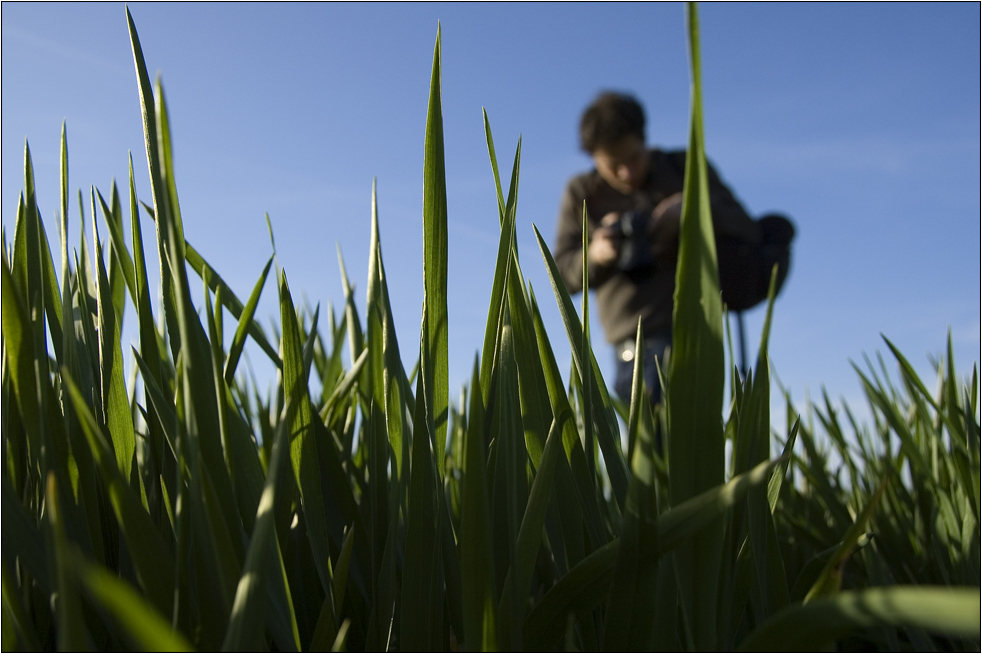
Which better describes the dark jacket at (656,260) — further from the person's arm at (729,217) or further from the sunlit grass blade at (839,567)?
the sunlit grass blade at (839,567)

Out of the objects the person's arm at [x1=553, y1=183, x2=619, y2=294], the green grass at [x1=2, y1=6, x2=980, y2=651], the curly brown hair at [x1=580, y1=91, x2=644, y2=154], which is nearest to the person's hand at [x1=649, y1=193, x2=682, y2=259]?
the person's arm at [x1=553, y1=183, x2=619, y2=294]

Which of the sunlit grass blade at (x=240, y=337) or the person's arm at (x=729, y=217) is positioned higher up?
the person's arm at (x=729, y=217)

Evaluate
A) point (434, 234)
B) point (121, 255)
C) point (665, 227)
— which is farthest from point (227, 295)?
point (665, 227)

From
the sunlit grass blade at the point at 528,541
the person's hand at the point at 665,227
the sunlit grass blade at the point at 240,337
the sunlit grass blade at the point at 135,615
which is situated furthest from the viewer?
the person's hand at the point at 665,227

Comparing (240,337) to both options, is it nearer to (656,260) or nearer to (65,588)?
(65,588)

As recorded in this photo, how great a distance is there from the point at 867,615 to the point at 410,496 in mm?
162

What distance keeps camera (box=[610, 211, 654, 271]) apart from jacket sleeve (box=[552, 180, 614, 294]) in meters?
0.09

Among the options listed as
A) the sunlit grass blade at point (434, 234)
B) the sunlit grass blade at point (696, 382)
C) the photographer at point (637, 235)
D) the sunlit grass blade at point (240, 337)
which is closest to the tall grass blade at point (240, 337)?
the sunlit grass blade at point (240, 337)

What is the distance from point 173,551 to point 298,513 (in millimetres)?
66

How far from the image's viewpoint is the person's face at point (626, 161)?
1.83 m

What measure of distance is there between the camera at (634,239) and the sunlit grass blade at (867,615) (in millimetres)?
1566

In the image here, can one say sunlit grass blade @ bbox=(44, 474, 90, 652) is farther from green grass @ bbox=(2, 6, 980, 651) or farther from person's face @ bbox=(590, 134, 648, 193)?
person's face @ bbox=(590, 134, 648, 193)

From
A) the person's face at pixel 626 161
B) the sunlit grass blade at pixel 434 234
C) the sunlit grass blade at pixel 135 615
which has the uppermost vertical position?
the person's face at pixel 626 161

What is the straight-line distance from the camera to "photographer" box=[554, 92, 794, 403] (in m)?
1.67
